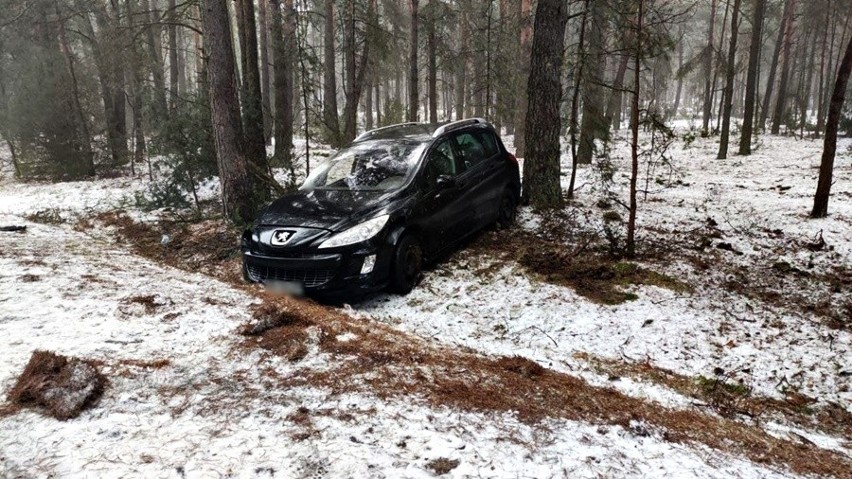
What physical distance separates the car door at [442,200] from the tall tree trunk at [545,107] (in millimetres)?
2025

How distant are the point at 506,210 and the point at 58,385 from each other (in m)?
6.54

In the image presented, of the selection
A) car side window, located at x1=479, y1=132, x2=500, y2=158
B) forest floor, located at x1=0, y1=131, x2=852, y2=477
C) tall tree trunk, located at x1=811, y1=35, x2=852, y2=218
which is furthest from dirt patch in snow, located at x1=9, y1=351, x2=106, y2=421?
tall tree trunk, located at x1=811, y1=35, x2=852, y2=218

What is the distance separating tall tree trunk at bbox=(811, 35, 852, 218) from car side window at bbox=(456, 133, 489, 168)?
492 centimetres

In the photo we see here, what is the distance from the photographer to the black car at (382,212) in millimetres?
5375

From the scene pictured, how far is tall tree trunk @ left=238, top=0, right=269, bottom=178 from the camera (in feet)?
33.7

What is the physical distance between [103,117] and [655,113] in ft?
61.5

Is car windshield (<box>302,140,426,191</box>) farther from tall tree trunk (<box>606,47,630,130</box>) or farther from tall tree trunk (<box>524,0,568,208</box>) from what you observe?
tall tree trunk (<box>606,47,630,130</box>)

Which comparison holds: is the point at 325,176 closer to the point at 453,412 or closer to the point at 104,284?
the point at 104,284

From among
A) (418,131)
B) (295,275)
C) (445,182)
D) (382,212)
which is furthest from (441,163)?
(295,275)

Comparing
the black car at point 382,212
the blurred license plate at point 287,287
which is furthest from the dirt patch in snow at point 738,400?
the blurred license plate at point 287,287

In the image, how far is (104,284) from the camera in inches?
208

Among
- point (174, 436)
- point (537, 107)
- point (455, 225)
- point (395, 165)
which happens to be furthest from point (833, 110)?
point (174, 436)

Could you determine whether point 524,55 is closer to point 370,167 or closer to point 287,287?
point 370,167

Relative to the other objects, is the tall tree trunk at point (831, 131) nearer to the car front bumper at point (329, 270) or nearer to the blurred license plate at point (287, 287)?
the car front bumper at point (329, 270)
